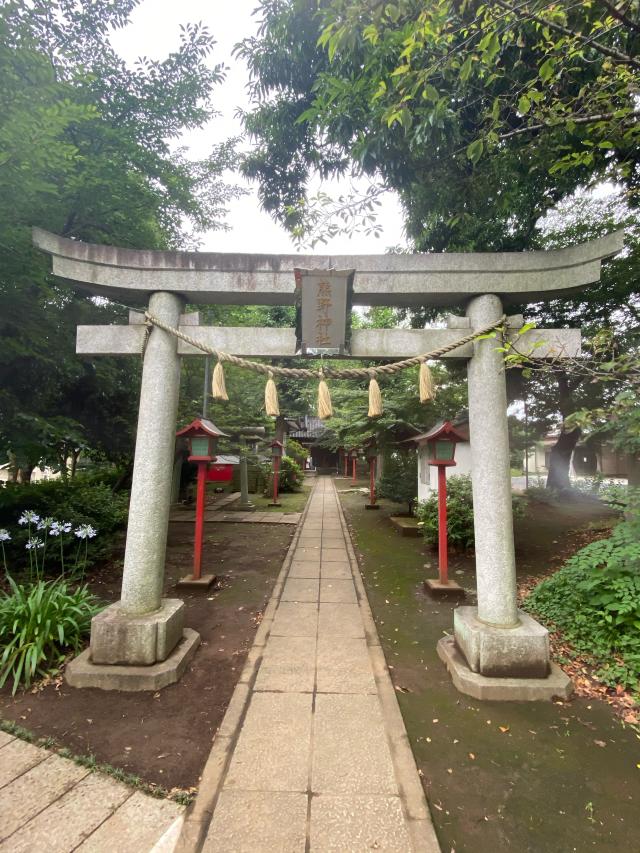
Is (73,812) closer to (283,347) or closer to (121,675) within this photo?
(121,675)

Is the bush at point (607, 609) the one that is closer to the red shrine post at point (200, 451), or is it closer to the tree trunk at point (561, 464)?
the red shrine post at point (200, 451)

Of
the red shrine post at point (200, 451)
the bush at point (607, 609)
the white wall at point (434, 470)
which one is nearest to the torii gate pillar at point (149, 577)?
the red shrine post at point (200, 451)

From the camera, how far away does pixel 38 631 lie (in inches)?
148

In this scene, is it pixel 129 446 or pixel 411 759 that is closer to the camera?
pixel 411 759

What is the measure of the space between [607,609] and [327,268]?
4741 millimetres

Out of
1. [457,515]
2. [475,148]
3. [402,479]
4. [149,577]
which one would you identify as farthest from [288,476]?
[475,148]

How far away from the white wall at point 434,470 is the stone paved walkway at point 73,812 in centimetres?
828

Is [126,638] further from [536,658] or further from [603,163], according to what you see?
[603,163]

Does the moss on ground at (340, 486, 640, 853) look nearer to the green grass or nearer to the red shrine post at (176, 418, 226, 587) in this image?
the green grass

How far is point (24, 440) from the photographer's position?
17.1 feet

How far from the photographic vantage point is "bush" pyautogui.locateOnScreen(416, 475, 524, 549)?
24.9ft

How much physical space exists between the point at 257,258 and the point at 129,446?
631 centimetres

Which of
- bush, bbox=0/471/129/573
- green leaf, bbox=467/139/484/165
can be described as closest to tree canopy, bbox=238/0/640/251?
green leaf, bbox=467/139/484/165

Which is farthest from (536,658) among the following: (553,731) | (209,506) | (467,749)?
(209,506)
